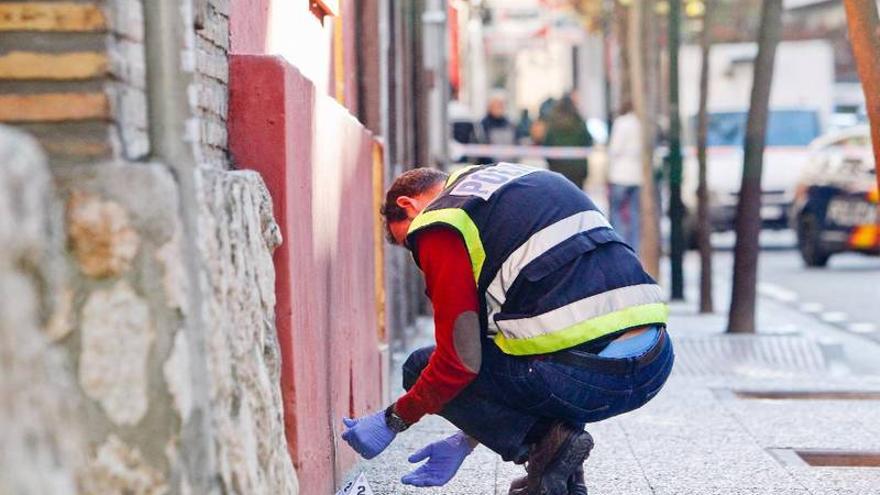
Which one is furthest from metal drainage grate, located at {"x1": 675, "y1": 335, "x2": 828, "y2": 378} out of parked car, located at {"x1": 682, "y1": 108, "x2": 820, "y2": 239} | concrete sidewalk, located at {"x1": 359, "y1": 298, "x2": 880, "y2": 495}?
parked car, located at {"x1": 682, "y1": 108, "x2": 820, "y2": 239}

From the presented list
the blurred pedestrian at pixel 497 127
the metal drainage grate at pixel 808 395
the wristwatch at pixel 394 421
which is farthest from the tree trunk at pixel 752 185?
the blurred pedestrian at pixel 497 127

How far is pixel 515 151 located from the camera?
72.0 feet

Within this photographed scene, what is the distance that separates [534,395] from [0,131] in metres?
2.60

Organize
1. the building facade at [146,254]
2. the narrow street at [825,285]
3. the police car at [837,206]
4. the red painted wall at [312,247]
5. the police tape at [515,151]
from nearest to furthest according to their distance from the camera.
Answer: the building facade at [146,254], the red painted wall at [312,247], the narrow street at [825,285], the police tape at [515,151], the police car at [837,206]

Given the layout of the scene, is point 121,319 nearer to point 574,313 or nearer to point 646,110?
point 574,313

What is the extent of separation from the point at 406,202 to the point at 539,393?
28.6 inches

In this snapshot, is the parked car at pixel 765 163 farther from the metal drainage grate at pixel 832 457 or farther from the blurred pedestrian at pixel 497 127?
the metal drainage grate at pixel 832 457

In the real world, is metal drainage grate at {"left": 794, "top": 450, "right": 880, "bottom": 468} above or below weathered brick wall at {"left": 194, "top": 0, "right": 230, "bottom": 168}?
below

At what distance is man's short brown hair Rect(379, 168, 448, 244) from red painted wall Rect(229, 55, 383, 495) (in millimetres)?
242

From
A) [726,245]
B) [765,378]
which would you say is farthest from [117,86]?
[726,245]

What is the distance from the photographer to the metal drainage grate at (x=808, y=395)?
9.44 metres

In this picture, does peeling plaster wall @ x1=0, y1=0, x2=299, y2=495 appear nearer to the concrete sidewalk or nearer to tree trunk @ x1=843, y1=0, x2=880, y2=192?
the concrete sidewalk

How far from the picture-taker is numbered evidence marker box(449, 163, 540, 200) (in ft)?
17.6

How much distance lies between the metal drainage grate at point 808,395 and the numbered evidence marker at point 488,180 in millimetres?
4194
